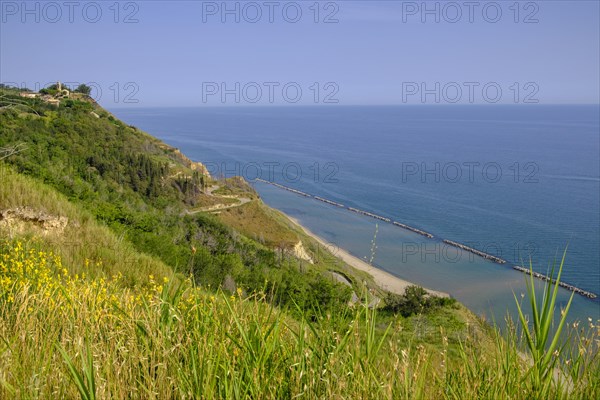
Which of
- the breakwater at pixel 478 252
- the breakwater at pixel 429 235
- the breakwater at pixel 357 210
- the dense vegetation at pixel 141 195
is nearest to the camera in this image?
the dense vegetation at pixel 141 195

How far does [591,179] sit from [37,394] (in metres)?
80.7

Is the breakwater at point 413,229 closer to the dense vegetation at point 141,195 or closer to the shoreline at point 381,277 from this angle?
the shoreline at point 381,277

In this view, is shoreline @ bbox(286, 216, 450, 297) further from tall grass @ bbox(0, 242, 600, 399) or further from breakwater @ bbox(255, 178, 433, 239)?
tall grass @ bbox(0, 242, 600, 399)

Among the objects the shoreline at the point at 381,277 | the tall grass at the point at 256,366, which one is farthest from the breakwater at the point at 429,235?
the tall grass at the point at 256,366

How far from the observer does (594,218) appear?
52031mm

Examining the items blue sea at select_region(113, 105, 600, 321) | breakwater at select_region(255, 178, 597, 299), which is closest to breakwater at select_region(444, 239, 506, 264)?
breakwater at select_region(255, 178, 597, 299)

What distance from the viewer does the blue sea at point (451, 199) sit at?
129 ft

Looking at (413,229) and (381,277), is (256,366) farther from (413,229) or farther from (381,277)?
(413,229)

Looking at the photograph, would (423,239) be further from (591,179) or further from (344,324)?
(344,324)

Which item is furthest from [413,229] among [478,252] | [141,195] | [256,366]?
[256,366]

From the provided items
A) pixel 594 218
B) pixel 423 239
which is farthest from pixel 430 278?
pixel 594 218

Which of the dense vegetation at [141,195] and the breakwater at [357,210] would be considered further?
the breakwater at [357,210]

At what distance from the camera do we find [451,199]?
6109 cm

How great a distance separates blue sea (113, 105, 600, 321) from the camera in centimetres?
3941
